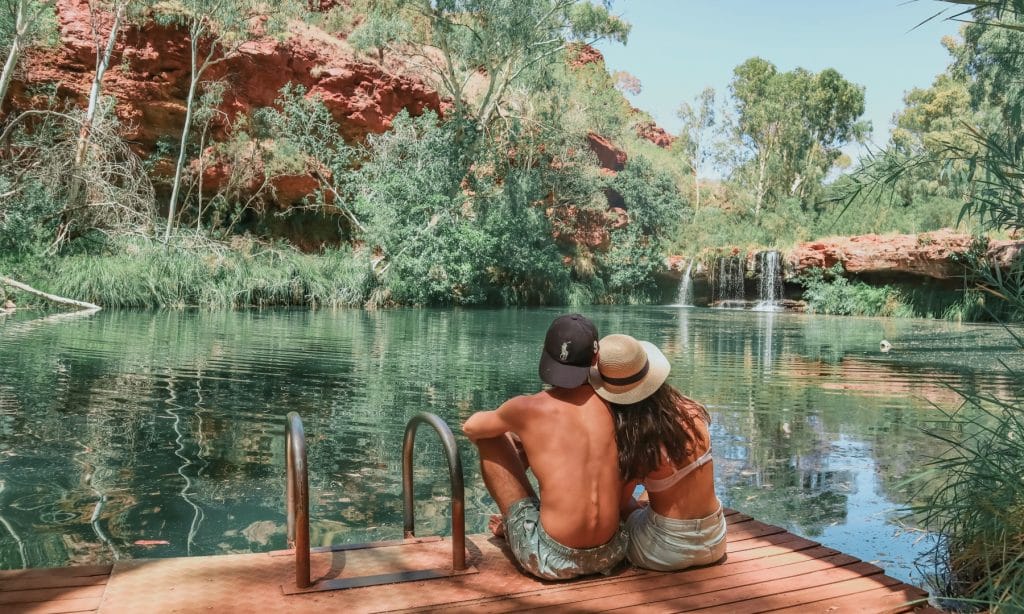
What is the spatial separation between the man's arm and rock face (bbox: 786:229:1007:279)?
852 inches

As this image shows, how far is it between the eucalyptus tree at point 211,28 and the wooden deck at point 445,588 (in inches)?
865

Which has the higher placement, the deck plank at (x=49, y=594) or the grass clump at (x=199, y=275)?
the grass clump at (x=199, y=275)

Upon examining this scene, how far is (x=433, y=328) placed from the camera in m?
19.0

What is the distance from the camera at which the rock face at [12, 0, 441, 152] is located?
2519 centimetres

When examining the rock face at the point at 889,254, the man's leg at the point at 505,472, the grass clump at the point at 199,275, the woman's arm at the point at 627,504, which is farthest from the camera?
the rock face at the point at 889,254

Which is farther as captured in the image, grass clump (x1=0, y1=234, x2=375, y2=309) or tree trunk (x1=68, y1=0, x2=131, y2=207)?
tree trunk (x1=68, y1=0, x2=131, y2=207)

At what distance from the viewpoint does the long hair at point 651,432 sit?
328cm

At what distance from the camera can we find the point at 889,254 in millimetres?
26000

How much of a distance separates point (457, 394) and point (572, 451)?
634 cm

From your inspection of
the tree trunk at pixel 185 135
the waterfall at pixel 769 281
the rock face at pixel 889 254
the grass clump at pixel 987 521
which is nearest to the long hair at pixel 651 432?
the grass clump at pixel 987 521

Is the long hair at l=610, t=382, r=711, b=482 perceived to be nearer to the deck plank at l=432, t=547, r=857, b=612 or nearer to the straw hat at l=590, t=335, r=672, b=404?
the straw hat at l=590, t=335, r=672, b=404

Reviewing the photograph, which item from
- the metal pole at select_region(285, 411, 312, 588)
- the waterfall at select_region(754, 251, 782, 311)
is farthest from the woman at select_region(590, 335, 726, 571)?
the waterfall at select_region(754, 251, 782, 311)

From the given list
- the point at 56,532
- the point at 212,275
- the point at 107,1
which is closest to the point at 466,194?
the point at 212,275

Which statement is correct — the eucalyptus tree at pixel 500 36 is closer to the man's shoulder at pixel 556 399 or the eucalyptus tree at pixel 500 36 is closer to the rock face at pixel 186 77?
the rock face at pixel 186 77
